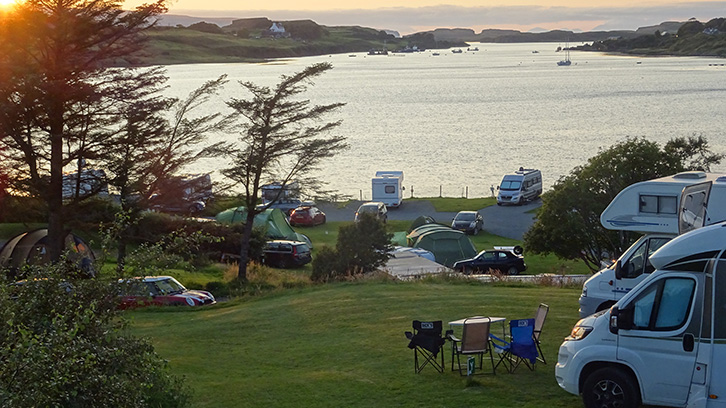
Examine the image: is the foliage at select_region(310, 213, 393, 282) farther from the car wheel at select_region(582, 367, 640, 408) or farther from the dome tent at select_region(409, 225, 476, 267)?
the car wheel at select_region(582, 367, 640, 408)

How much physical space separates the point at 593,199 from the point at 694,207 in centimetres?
1663

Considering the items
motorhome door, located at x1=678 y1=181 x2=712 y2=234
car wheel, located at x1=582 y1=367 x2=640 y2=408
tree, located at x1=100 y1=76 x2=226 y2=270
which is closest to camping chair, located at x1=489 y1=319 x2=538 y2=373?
Answer: car wheel, located at x1=582 y1=367 x2=640 y2=408

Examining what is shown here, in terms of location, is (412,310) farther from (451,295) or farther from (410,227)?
(410,227)

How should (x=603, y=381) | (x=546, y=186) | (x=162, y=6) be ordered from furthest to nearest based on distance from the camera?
(x=546, y=186) → (x=162, y=6) → (x=603, y=381)

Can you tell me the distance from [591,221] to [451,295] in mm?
10909

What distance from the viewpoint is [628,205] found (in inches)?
568

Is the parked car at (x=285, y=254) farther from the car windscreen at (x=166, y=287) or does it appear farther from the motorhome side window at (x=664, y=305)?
the motorhome side window at (x=664, y=305)

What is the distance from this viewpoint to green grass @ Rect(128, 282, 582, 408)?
35.5ft

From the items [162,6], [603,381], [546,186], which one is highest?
[162,6]

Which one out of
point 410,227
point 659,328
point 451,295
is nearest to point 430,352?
point 659,328

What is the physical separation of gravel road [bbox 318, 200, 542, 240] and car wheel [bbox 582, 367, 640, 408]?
31.9m

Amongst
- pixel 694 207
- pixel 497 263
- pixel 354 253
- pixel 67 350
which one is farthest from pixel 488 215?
pixel 67 350

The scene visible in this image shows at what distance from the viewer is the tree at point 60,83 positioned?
22984 millimetres

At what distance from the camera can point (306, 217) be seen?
148 ft
